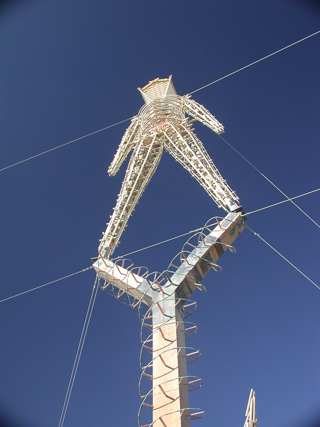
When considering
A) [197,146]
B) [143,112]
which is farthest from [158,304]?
[143,112]

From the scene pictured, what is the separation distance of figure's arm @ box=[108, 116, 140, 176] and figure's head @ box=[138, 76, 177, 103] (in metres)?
1.77

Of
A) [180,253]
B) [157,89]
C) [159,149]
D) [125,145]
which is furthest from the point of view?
[157,89]

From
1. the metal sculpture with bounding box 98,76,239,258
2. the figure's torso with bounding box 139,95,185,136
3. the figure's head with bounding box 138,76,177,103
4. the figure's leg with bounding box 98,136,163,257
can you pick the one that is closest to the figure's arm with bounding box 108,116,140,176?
the metal sculpture with bounding box 98,76,239,258

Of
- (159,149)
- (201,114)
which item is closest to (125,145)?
(159,149)

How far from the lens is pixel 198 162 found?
1611cm

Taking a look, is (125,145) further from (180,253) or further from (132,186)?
(180,253)

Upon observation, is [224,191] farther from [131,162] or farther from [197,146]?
[131,162]

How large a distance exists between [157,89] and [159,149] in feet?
14.9

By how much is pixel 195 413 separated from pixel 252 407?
2.11 m

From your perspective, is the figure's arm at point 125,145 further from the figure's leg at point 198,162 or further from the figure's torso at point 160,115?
the figure's leg at point 198,162

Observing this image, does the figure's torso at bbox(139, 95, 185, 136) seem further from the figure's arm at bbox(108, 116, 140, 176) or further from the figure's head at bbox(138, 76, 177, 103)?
the figure's head at bbox(138, 76, 177, 103)

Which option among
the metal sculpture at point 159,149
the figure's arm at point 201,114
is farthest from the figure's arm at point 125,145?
the figure's arm at point 201,114

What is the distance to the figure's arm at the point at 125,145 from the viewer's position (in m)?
19.6

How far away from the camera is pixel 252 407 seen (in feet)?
36.8
